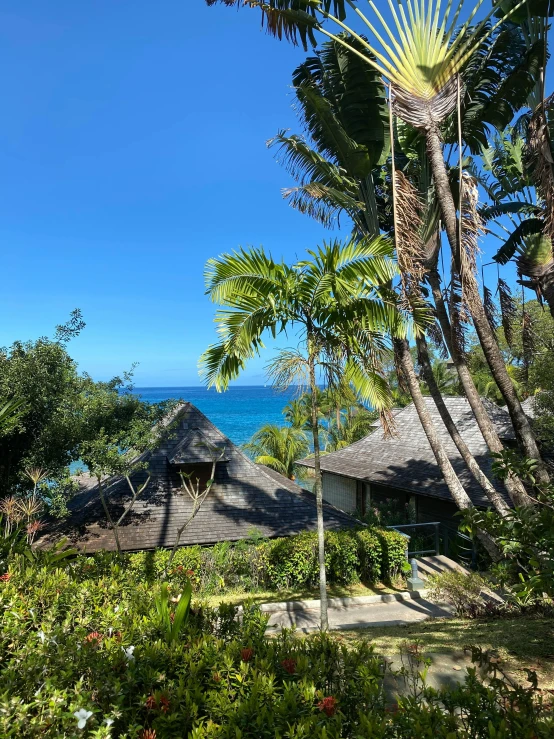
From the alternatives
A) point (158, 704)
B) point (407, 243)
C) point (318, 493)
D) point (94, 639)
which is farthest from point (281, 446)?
point (158, 704)

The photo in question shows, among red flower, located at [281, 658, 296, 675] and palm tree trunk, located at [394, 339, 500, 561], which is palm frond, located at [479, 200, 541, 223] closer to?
palm tree trunk, located at [394, 339, 500, 561]

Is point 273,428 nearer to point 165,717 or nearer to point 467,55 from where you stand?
point 467,55

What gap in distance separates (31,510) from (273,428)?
22239 millimetres

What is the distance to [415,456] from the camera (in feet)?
65.4

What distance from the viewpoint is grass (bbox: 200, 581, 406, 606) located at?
1103cm

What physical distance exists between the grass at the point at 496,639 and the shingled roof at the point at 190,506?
6.58 metres

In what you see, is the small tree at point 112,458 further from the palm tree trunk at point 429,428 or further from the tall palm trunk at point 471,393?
the tall palm trunk at point 471,393

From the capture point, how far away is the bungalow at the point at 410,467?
16750mm

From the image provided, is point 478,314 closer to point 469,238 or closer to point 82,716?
point 469,238

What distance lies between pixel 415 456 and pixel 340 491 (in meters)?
5.01

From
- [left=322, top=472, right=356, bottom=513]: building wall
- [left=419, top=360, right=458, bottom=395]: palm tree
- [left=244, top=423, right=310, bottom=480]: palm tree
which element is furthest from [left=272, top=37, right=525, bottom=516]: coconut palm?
[left=419, top=360, right=458, bottom=395]: palm tree

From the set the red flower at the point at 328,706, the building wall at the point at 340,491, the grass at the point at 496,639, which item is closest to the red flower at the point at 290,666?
the red flower at the point at 328,706

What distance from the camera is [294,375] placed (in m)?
8.18

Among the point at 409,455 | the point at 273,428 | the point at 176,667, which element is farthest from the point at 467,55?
the point at 273,428
